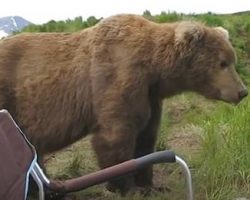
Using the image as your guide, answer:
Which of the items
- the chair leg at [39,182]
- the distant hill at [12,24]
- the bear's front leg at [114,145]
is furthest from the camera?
the distant hill at [12,24]

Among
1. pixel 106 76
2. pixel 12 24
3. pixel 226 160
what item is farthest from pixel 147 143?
pixel 12 24

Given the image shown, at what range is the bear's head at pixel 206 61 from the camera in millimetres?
5750

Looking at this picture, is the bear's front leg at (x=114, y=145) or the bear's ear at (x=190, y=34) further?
the bear's ear at (x=190, y=34)

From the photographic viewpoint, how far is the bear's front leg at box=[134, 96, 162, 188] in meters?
6.01

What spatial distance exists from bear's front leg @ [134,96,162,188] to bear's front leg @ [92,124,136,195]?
342 millimetres

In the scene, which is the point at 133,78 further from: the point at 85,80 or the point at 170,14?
the point at 170,14

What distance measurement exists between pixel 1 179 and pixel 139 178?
242cm

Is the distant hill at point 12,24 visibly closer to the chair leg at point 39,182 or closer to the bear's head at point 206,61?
the bear's head at point 206,61

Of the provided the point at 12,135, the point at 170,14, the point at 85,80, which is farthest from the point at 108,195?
the point at 170,14

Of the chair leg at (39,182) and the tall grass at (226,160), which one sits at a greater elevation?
the chair leg at (39,182)

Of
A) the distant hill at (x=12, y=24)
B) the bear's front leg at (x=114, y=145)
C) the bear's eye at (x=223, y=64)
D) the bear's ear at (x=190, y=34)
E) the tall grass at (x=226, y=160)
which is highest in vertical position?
the bear's ear at (x=190, y=34)

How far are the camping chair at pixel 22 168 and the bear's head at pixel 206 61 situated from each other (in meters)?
1.63

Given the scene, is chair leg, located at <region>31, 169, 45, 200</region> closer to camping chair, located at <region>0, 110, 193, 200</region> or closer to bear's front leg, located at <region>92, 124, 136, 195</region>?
camping chair, located at <region>0, 110, 193, 200</region>

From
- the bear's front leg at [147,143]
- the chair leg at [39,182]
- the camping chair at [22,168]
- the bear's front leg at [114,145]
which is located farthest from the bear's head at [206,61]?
the chair leg at [39,182]
